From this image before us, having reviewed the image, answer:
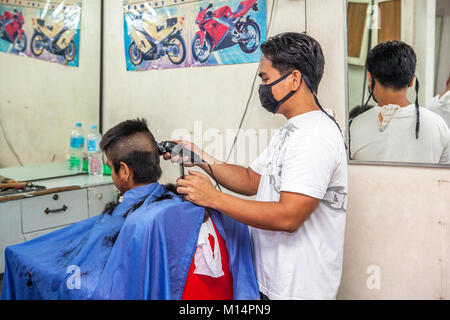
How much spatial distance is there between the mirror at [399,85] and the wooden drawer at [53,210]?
64.7 inches

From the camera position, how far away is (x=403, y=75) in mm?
1708

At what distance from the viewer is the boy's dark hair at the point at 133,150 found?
1519 millimetres

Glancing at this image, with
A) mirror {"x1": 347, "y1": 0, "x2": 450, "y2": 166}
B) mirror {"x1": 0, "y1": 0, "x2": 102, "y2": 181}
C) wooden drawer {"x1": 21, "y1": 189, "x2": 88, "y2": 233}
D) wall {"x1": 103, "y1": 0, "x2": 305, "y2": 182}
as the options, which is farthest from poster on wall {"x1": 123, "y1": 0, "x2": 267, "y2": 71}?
wooden drawer {"x1": 21, "y1": 189, "x2": 88, "y2": 233}

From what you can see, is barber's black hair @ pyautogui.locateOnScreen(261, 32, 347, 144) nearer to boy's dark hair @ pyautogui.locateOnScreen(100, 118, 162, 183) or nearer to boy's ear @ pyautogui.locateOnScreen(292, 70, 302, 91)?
boy's ear @ pyautogui.locateOnScreen(292, 70, 302, 91)

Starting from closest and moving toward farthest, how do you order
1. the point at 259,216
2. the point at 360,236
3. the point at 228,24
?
1. the point at 259,216
2. the point at 360,236
3. the point at 228,24

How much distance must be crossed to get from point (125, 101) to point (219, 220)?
1.63 m

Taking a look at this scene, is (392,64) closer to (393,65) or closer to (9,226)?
(393,65)

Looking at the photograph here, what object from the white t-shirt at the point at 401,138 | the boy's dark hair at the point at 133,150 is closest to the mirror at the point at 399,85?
the white t-shirt at the point at 401,138

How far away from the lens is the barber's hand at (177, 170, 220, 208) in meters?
1.23

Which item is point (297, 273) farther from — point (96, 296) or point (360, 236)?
point (360, 236)

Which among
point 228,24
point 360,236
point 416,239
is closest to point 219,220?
point 360,236

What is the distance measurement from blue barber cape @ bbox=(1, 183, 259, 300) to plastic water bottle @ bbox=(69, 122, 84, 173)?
3.88 ft

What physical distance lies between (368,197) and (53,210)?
5.80 ft

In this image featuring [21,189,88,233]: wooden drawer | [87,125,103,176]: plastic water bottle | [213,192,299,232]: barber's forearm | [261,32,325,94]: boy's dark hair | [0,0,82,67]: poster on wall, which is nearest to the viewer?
[213,192,299,232]: barber's forearm
